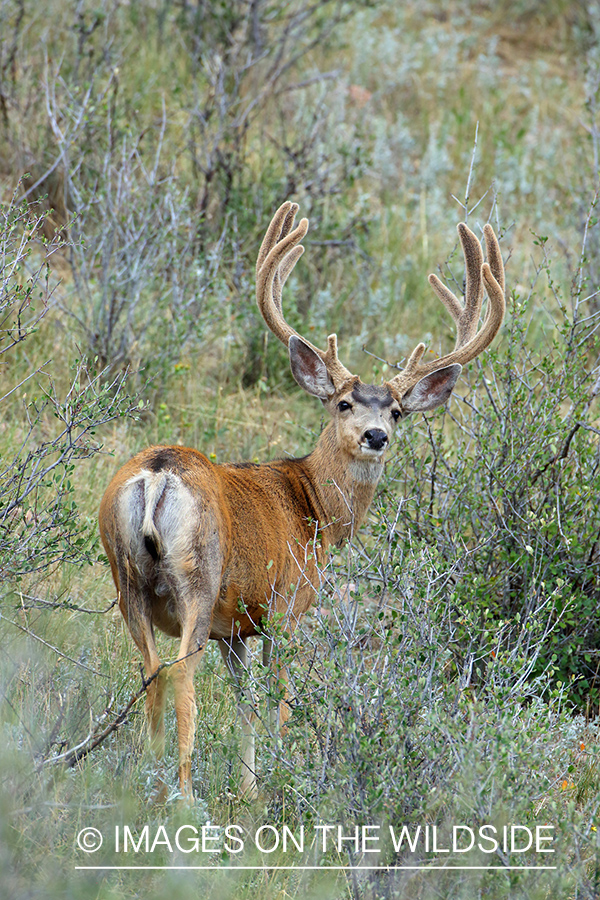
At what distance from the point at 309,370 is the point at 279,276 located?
69 centimetres

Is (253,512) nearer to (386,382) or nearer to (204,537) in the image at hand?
(204,537)

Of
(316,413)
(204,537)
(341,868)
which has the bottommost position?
(316,413)

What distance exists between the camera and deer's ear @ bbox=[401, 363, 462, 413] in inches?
212

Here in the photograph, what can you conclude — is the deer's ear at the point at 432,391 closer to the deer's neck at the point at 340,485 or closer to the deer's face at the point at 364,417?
the deer's face at the point at 364,417

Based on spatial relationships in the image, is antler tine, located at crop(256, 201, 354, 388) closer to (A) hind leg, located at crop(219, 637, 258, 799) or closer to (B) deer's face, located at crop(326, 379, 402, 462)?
(B) deer's face, located at crop(326, 379, 402, 462)

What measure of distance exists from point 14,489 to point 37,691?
3.54ft

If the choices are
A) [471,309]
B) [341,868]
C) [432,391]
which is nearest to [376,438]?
[432,391]

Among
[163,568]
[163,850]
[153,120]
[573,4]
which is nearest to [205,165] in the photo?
[153,120]

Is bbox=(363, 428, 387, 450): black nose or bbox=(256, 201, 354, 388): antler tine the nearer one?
bbox=(363, 428, 387, 450): black nose

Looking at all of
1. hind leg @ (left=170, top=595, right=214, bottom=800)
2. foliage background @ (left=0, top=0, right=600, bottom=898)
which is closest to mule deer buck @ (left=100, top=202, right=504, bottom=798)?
hind leg @ (left=170, top=595, right=214, bottom=800)

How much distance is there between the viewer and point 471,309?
5.70 m

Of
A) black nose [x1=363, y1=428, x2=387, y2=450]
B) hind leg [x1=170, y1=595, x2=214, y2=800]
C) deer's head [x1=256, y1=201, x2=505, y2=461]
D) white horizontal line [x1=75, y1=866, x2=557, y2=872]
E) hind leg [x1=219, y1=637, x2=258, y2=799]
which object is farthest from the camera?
deer's head [x1=256, y1=201, x2=505, y2=461]

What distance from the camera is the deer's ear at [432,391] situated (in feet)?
17.7

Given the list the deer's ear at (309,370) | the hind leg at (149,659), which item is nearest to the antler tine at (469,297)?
the deer's ear at (309,370)
